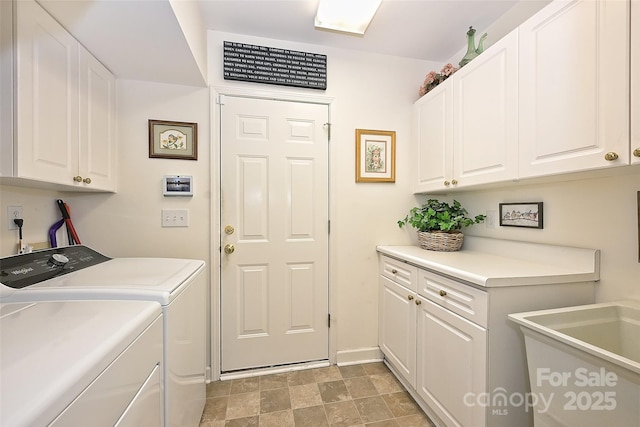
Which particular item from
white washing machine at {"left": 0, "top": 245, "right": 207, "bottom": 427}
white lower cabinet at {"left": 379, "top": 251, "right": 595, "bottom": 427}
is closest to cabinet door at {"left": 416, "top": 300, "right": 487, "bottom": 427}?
white lower cabinet at {"left": 379, "top": 251, "right": 595, "bottom": 427}

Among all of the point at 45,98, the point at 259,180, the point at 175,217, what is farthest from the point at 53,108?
the point at 259,180

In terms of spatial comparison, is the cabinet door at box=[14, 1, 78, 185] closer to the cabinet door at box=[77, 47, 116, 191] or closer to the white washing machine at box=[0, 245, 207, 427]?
the cabinet door at box=[77, 47, 116, 191]

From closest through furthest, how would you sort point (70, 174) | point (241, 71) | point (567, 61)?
point (567, 61) → point (70, 174) → point (241, 71)

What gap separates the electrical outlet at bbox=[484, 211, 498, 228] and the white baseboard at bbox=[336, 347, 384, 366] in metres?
1.31

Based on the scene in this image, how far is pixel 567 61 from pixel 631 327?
3.70ft

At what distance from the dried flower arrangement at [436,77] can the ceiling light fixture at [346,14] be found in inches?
Result: 26.9

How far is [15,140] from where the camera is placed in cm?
99

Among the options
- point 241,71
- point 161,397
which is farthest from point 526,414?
point 241,71

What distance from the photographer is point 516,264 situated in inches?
54.2

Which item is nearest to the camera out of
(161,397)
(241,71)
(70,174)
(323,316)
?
(161,397)

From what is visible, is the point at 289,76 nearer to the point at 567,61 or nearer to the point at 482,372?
the point at 567,61

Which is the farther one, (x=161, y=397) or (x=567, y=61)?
(x=567, y=61)

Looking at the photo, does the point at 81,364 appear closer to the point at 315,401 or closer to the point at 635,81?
the point at 315,401

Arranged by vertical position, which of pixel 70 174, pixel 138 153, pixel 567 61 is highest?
pixel 567 61
